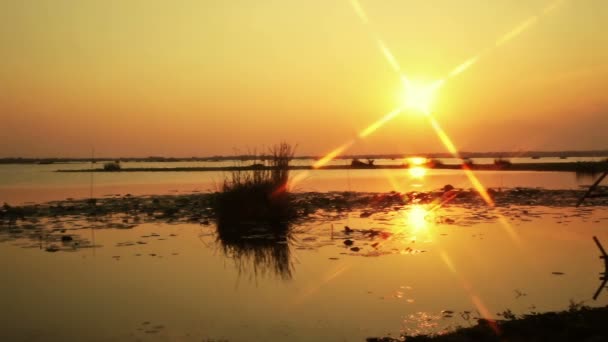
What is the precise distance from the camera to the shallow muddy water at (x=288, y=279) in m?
8.28

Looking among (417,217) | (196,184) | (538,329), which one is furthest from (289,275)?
(196,184)

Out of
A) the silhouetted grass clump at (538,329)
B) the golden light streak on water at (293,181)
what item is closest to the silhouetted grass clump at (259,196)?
the golden light streak on water at (293,181)

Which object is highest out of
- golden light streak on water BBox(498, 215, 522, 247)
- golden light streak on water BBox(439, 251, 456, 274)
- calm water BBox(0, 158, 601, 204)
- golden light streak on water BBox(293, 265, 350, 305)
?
calm water BBox(0, 158, 601, 204)

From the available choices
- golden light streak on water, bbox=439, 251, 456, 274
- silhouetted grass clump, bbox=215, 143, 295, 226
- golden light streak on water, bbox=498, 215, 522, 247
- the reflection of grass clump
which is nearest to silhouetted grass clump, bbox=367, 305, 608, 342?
golden light streak on water, bbox=439, 251, 456, 274

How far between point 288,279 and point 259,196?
27.2 ft

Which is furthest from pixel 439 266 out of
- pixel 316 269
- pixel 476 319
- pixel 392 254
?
pixel 476 319

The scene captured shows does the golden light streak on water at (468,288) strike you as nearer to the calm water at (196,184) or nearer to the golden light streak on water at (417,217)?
the golden light streak on water at (417,217)

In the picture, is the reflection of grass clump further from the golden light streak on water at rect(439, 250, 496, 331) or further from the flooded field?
the golden light streak on water at rect(439, 250, 496, 331)

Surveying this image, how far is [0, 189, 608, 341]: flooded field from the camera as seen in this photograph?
8.33m

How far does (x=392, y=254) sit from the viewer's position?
44.1 feet

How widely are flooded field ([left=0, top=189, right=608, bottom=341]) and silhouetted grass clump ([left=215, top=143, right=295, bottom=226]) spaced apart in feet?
2.55

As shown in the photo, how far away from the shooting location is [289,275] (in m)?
11.7

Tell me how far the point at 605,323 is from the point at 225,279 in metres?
6.79

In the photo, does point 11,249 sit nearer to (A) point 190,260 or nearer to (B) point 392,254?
(A) point 190,260
